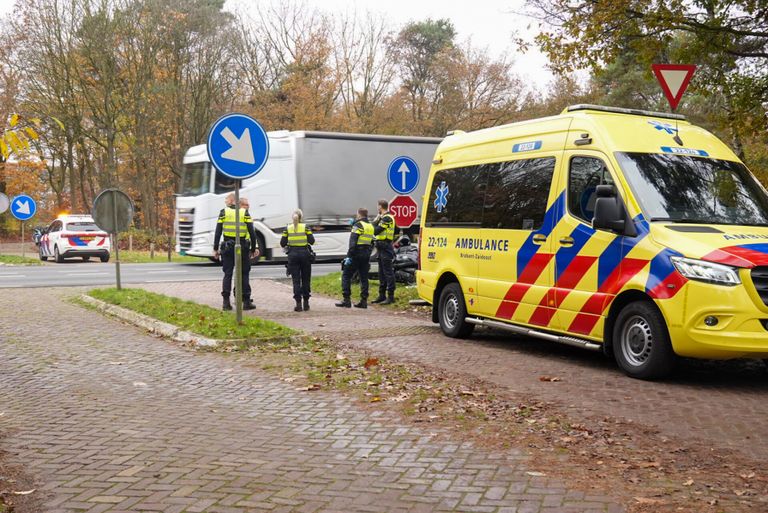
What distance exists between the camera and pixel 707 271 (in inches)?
291

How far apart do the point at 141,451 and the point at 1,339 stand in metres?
6.11

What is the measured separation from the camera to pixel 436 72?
45938mm

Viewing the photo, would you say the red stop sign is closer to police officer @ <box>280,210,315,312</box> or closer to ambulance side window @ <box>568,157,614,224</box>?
police officer @ <box>280,210,315,312</box>

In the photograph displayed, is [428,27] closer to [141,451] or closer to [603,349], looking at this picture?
[603,349]

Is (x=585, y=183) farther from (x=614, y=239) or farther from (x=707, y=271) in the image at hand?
(x=707, y=271)

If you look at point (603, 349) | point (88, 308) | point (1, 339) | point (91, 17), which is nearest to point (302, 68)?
point (91, 17)

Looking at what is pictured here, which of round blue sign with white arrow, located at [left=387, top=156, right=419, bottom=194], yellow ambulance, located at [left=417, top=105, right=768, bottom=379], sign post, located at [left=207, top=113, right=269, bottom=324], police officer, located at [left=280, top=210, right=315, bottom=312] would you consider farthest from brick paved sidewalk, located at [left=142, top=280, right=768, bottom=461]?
round blue sign with white arrow, located at [left=387, top=156, right=419, bottom=194]

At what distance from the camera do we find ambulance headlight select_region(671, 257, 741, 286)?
7.31 m

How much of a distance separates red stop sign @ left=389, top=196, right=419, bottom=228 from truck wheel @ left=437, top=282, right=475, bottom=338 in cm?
398

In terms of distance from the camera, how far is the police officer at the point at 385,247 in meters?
14.8

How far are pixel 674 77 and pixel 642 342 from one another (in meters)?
3.45

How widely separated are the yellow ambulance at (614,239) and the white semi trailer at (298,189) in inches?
582

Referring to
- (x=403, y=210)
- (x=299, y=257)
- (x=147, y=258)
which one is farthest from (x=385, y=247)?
(x=147, y=258)

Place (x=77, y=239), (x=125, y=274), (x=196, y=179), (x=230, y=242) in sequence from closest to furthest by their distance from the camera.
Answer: (x=230, y=242), (x=125, y=274), (x=196, y=179), (x=77, y=239)
